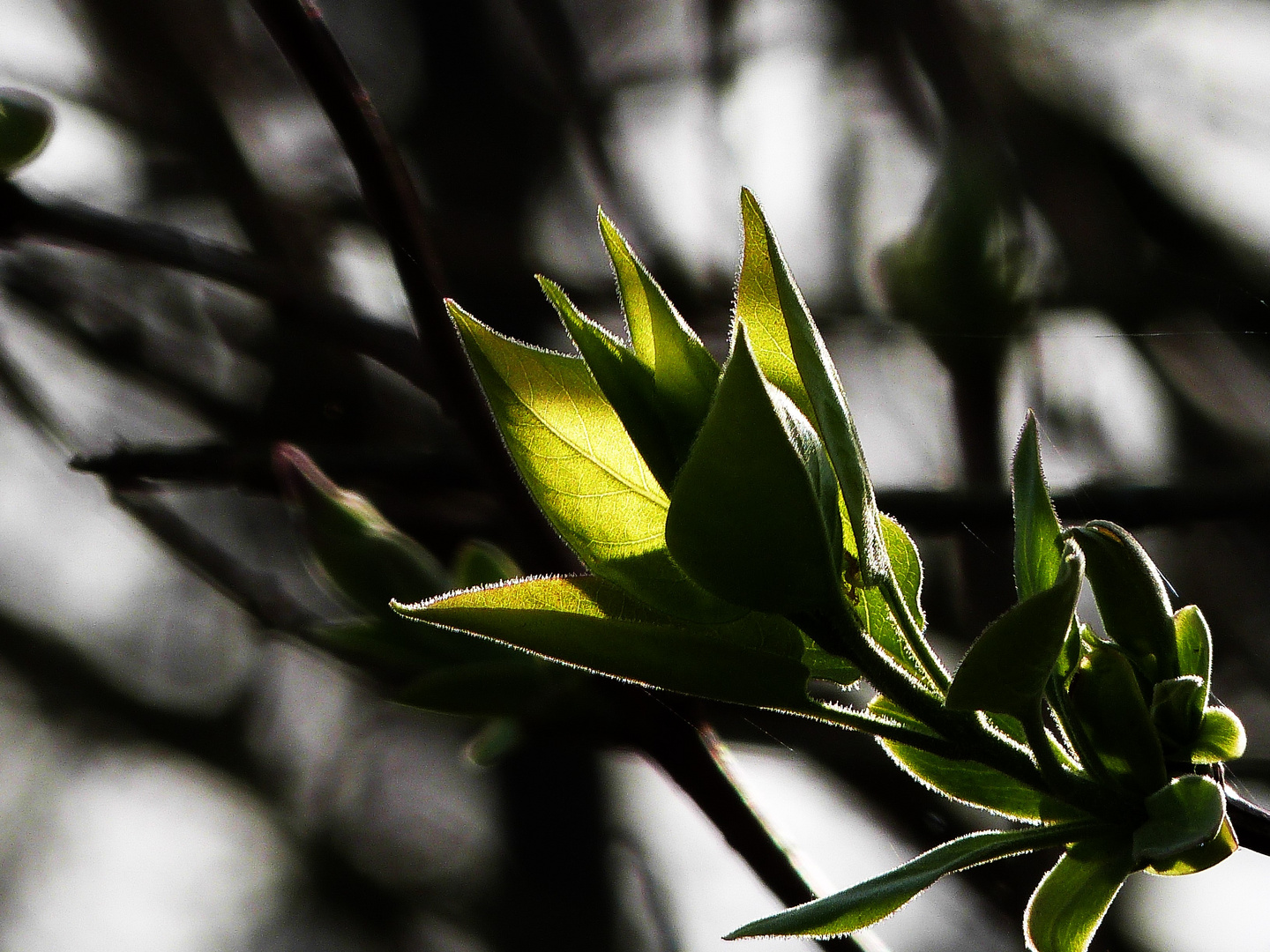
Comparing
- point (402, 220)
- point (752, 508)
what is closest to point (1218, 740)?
point (752, 508)

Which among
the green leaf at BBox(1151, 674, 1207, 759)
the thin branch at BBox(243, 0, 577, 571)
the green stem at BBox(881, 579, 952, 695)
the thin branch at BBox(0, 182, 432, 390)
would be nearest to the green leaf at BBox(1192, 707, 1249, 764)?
the green leaf at BBox(1151, 674, 1207, 759)

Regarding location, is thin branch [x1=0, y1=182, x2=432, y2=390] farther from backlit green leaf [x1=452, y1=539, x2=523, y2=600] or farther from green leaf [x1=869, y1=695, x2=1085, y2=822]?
green leaf [x1=869, y1=695, x2=1085, y2=822]

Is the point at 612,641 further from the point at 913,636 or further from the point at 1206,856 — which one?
the point at 1206,856

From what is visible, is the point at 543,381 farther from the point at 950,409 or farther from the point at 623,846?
the point at 950,409

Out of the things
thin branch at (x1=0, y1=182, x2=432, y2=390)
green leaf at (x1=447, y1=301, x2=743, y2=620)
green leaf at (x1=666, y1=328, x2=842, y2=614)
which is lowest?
green leaf at (x1=666, y1=328, x2=842, y2=614)

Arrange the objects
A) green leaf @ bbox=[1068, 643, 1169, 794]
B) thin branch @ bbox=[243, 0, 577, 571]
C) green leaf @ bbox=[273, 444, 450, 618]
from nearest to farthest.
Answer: green leaf @ bbox=[1068, 643, 1169, 794], thin branch @ bbox=[243, 0, 577, 571], green leaf @ bbox=[273, 444, 450, 618]

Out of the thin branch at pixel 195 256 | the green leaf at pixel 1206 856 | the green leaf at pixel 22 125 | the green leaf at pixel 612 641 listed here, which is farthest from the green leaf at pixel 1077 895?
the green leaf at pixel 22 125

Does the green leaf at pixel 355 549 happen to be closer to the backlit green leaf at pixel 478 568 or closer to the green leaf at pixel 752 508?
the backlit green leaf at pixel 478 568
